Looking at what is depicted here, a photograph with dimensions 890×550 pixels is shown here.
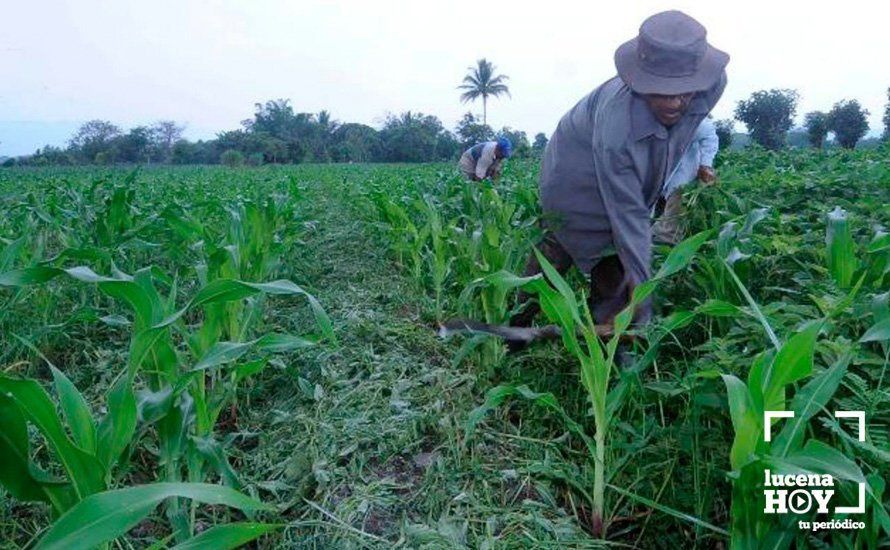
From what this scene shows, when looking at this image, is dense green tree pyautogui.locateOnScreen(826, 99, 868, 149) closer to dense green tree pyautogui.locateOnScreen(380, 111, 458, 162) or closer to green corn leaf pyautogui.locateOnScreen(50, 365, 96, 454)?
dense green tree pyautogui.locateOnScreen(380, 111, 458, 162)

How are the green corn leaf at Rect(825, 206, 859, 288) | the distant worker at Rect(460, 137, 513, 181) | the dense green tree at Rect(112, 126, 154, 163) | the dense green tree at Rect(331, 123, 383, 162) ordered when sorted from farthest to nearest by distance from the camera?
the dense green tree at Rect(331, 123, 383, 162), the dense green tree at Rect(112, 126, 154, 163), the distant worker at Rect(460, 137, 513, 181), the green corn leaf at Rect(825, 206, 859, 288)

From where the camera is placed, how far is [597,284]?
319cm

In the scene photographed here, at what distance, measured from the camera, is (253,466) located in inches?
83.5

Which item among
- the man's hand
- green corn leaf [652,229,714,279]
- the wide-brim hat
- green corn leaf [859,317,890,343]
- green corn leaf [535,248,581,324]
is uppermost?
the wide-brim hat

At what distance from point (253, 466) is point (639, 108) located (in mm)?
1787

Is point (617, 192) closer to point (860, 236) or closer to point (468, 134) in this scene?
point (860, 236)

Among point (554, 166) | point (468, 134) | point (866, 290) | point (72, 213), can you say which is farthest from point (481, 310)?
point (468, 134)

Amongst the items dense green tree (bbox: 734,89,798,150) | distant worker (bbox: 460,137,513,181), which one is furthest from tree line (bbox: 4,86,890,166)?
distant worker (bbox: 460,137,513,181)

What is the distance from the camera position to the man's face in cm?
235

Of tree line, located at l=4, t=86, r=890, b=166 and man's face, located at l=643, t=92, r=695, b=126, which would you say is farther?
tree line, located at l=4, t=86, r=890, b=166

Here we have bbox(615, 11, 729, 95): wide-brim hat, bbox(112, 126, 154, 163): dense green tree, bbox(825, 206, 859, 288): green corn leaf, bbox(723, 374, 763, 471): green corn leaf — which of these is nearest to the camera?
bbox(723, 374, 763, 471): green corn leaf

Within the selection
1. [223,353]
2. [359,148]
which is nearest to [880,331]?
[223,353]

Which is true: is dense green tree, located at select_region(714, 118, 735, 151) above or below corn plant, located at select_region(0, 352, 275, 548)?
above

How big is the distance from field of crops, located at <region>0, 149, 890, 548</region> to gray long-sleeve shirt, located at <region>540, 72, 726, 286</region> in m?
→ 0.25
